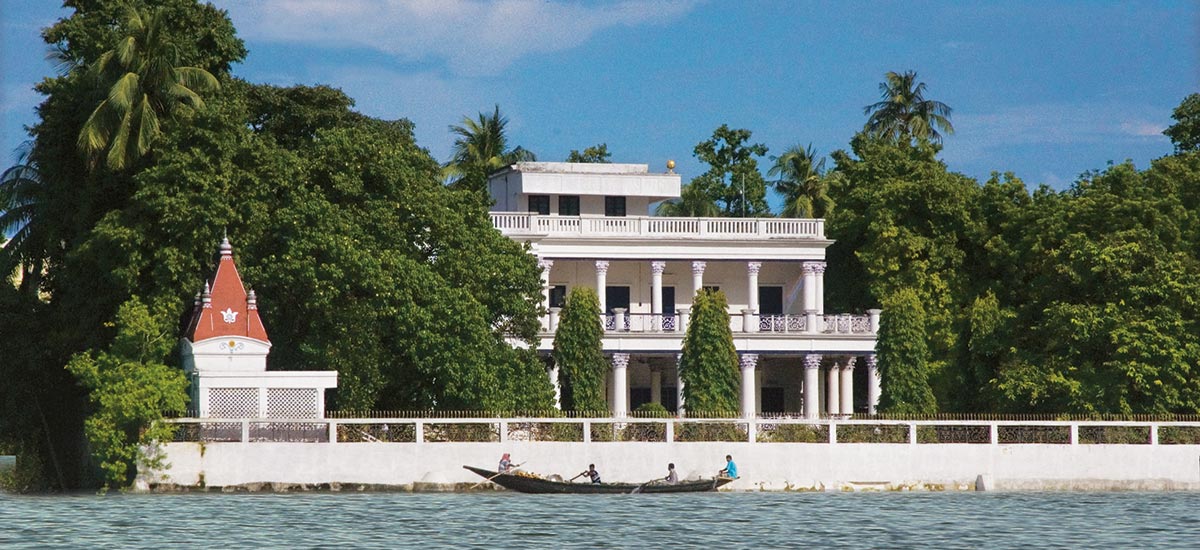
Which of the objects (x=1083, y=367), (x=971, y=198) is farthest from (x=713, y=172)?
(x=1083, y=367)

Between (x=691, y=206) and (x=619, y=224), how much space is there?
1773cm

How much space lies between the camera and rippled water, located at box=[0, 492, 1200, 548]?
3728 centimetres

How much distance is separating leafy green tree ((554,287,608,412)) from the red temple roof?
40.6 feet

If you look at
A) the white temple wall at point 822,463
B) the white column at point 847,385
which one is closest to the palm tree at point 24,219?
the white temple wall at point 822,463

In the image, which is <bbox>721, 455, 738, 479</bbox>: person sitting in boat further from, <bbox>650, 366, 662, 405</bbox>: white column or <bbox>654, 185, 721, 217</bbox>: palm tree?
<bbox>654, 185, 721, 217</bbox>: palm tree

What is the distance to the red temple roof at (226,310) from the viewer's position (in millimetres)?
48062

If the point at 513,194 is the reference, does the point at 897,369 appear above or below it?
below

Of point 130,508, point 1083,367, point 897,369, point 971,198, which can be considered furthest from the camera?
point 971,198

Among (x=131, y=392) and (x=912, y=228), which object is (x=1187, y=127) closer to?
(x=912, y=228)

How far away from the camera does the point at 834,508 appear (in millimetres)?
45188

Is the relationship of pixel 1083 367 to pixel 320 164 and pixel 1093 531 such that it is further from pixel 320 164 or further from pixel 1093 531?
pixel 320 164

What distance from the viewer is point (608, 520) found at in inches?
1649

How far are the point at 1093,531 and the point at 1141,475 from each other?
470 inches

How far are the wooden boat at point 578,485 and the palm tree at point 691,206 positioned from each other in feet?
120
